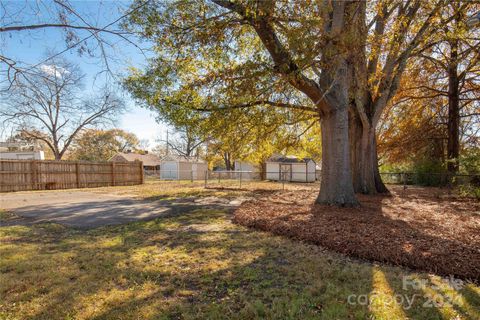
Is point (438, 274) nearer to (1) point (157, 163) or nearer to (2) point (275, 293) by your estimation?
(2) point (275, 293)

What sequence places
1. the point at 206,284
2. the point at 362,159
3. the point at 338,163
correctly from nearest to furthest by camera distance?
the point at 206,284 → the point at 338,163 → the point at 362,159

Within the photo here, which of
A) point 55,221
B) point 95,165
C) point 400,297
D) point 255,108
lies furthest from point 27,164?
point 400,297

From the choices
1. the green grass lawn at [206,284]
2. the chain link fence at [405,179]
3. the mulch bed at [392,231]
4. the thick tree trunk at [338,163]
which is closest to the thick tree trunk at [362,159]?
the chain link fence at [405,179]

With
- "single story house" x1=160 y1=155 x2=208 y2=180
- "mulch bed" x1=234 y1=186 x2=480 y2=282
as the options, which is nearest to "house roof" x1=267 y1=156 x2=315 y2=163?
"single story house" x1=160 y1=155 x2=208 y2=180

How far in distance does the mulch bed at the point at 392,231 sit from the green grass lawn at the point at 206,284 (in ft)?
0.94

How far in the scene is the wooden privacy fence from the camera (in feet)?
45.6

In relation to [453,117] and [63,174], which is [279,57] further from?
[63,174]

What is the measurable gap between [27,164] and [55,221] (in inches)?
441

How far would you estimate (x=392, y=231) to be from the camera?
14.8ft

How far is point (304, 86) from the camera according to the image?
6355 millimetres

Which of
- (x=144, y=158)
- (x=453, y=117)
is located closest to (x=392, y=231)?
(x=453, y=117)

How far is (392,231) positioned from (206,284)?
338 cm

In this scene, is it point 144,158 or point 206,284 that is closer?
point 206,284

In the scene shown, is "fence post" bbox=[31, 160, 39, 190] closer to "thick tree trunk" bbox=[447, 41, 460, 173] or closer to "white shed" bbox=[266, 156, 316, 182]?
"white shed" bbox=[266, 156, 316, 182]
